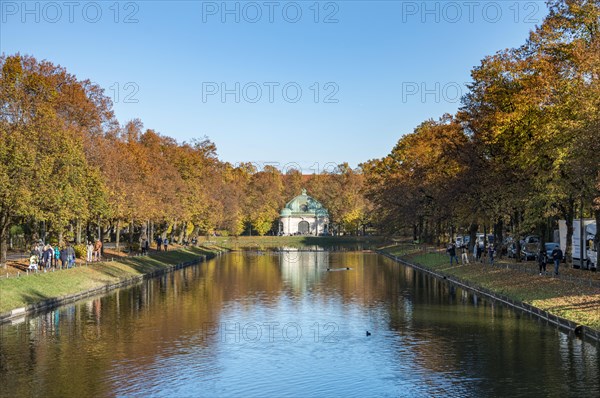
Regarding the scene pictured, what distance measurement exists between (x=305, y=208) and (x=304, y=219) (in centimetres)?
301

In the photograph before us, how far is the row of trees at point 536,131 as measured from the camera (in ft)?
125

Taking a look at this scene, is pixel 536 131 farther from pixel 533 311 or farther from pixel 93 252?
pixel 93 252

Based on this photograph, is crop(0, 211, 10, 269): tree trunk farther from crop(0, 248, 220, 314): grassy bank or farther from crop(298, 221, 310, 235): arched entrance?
crop(298, 221, 310, 235): arched entrance

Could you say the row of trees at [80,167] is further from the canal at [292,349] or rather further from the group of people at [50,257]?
the canal at [292,349]

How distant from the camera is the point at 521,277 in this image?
4353cm

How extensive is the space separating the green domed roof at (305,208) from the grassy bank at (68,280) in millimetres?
96038

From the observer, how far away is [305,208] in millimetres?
167750

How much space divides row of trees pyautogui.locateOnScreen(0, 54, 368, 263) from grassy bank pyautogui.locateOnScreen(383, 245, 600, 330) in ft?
98.2

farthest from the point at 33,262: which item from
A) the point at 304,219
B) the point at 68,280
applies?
the point at 304,219

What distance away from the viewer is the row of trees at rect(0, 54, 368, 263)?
1844 inches

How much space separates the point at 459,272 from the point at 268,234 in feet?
386

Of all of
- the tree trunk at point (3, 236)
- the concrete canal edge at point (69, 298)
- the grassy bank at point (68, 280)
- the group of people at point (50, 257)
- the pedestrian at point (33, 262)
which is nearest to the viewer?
the concrete canal edge at point (69, 298)

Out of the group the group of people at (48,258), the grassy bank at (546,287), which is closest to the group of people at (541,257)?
the grassy bank at (546,287)

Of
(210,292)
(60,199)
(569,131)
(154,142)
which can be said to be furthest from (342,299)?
(154,142)
